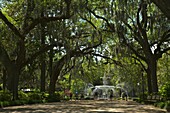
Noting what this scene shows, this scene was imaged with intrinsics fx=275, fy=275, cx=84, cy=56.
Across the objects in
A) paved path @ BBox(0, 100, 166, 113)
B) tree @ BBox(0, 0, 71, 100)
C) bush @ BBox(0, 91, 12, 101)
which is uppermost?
tree @ BBox(0, 0, 71, 100)

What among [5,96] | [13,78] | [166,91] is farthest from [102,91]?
[166,91]

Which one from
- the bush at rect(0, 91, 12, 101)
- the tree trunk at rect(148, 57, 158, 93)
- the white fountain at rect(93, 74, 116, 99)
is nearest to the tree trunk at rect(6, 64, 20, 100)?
the bush at rect(0, 91, 12, 101)

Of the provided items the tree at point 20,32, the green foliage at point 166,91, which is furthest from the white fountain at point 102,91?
the green foliage at point 166,91

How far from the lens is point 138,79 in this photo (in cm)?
3978

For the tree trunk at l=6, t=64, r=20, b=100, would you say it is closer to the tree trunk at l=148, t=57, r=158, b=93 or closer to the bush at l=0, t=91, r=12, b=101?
the bush at l=0, t=91, r=12, b=101

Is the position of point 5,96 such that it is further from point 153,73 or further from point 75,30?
point 153,73

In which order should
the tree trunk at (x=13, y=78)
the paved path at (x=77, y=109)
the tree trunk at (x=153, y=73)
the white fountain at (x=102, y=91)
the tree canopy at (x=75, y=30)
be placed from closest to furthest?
1. the paved path at (x=77, y=109)
2. the tree canopy at (x=75, y=30)
3. the tree trunk at (x=13, y=78)
4. the tree trunk at (x=153, y=73)
5. the white fountain at (x=102, y=91)

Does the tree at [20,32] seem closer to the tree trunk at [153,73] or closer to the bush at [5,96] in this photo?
the bush at [5,96]

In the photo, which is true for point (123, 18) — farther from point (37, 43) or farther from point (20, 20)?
point (37, 43)

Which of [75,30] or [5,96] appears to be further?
[75,30]

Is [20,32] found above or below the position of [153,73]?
above

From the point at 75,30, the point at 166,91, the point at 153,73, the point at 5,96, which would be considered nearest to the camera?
the point at 166,91

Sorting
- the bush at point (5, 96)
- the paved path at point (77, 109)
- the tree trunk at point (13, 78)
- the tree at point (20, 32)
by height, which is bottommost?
the paved path at point (77, 109)

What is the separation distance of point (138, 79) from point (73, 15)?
24.2 metres
